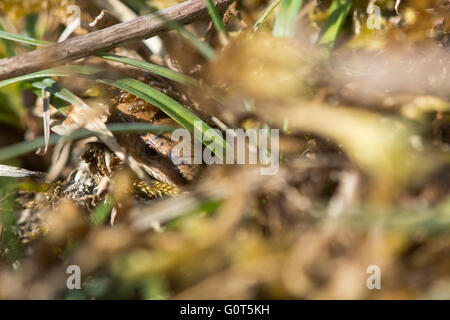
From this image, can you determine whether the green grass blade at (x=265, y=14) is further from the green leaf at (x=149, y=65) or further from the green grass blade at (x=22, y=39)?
the green grass blade at (x=22, y=39)

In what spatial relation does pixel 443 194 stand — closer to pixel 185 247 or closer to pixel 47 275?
pixel 185 247

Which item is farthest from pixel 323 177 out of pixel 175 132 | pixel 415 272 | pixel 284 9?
pixel 284 9

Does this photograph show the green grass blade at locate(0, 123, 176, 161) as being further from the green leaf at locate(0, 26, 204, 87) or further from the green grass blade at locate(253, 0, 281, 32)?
the green grass blade at locate(253, 0, 281, 32)

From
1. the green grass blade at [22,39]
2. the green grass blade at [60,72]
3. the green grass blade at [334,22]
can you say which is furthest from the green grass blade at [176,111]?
the green grass blade at [334,22]

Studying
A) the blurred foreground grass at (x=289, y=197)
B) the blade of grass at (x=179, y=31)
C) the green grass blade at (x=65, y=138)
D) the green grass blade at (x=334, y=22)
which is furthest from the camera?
the green grass blade at (x=334, y=22)

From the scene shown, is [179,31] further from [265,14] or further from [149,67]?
[265,14]

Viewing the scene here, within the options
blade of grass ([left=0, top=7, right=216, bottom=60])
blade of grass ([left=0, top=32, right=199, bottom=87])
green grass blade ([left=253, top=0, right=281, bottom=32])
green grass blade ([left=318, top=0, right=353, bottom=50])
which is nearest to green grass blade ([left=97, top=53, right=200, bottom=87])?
blade of grass ([left=0, top=32, right=199, bottom=87])

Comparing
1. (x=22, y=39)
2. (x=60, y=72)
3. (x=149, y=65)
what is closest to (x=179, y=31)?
(x=149, y=65)
